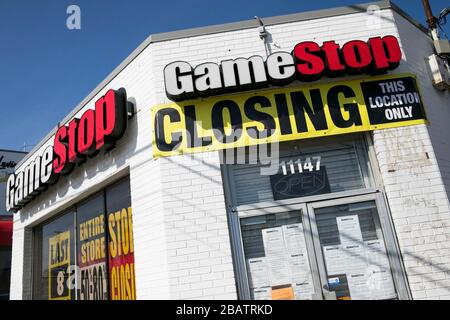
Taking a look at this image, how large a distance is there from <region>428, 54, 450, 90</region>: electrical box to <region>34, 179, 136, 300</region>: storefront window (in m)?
5.10

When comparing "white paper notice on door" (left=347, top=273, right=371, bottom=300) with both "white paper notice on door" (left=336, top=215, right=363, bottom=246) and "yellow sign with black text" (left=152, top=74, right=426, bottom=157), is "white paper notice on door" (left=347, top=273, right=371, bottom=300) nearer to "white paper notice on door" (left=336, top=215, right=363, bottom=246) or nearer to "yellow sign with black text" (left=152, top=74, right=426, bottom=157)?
"white paper notice on door" (left=336, top=215, right=363, bottom=246)

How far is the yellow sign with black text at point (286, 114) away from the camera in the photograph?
541 centimetres

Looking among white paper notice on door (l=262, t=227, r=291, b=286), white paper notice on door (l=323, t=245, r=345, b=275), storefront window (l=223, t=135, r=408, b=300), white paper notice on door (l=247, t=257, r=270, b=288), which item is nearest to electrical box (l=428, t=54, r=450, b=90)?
storefront window (l=223, t=135, r=408, b=300)

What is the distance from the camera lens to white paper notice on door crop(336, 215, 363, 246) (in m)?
A: 5.14

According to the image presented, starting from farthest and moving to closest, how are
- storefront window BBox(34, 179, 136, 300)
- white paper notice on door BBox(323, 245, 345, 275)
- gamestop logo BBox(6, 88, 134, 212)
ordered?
storefront window BBox(34, 179, 136, 300) → gamestop logo BBox(6, 88, 134, 212) → white paper notice on door BBox(323, 245, 345, 275)

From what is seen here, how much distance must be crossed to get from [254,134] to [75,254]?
4386mm

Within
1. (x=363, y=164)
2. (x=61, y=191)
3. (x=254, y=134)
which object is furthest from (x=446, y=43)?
(x=61, y=191)

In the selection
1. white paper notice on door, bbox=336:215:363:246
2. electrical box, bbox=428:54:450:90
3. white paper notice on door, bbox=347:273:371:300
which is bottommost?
white paper notice on door, bbox=347:273:371:300

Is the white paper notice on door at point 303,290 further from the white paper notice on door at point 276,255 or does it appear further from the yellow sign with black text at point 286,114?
the yellow sign with black text at point 286,114

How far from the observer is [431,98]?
5.90 meters

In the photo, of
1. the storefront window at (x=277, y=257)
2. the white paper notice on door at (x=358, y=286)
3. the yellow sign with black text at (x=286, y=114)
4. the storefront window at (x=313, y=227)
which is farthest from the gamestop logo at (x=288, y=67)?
the white paper notice on door at (x=358, y=286)

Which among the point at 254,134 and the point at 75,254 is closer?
the point at 254,134
